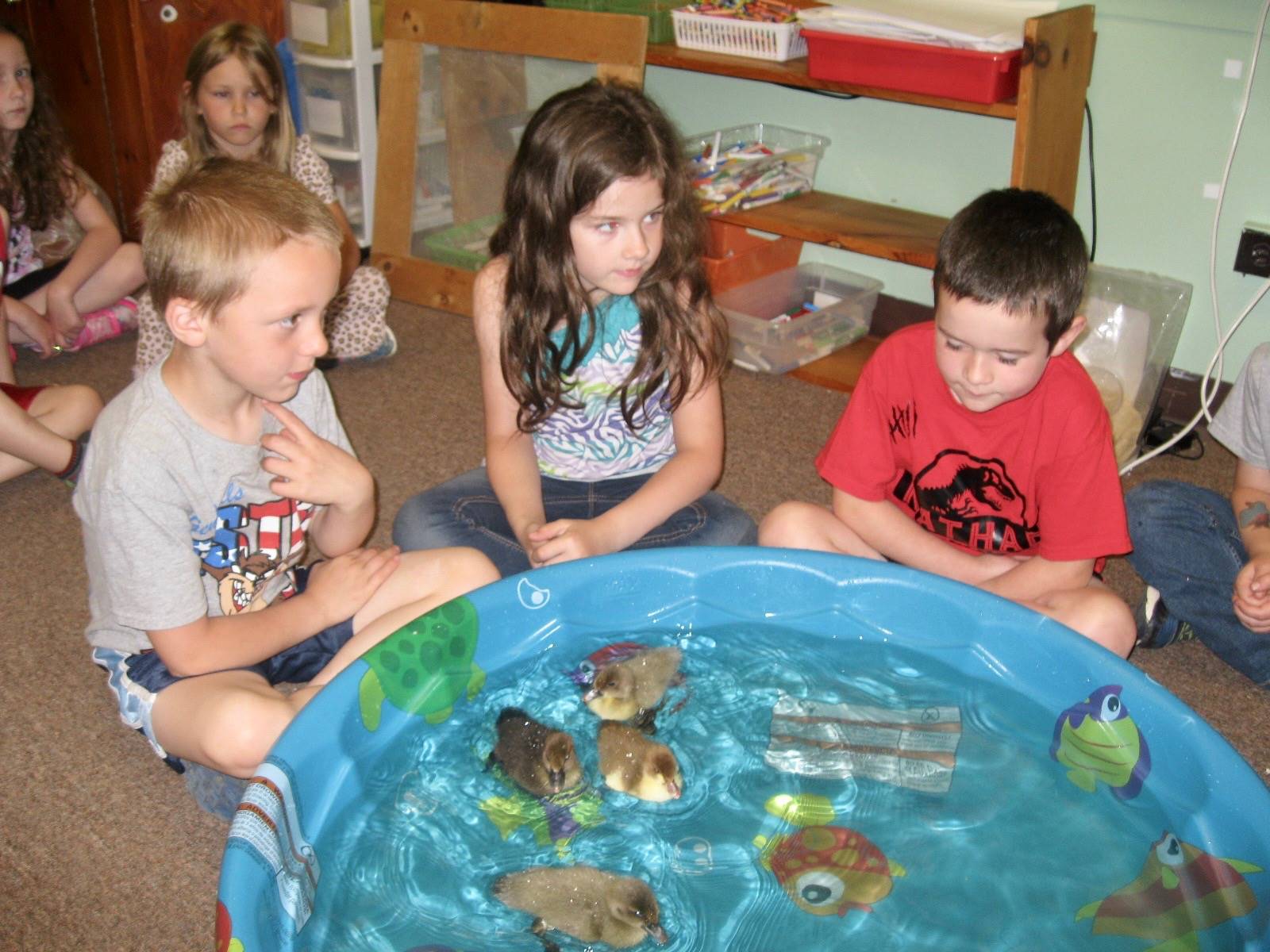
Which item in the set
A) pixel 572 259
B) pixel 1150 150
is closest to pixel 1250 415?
pixel 1150 150

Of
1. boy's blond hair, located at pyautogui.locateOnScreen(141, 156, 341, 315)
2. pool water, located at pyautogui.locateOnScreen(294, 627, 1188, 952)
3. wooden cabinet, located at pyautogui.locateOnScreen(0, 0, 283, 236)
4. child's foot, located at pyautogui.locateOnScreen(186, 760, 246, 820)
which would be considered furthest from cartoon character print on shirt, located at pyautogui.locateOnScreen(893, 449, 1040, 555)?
wooden cabinet, located at pyautogui.locateOnScreen(0, 0, 283, 236)

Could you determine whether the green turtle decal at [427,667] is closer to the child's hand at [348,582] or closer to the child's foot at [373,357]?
the child's hand at [348,582]

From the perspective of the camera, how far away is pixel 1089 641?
116 centimetres

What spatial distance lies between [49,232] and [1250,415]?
2229 mm

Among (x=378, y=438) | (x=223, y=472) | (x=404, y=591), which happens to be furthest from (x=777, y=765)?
(x=378, y=438)

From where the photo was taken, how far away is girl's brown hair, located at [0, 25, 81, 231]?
222cm

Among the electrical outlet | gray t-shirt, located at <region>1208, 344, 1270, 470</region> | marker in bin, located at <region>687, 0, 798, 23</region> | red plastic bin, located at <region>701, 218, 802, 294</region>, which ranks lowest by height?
red plastic bin, located at <region>701, 218, 802, 294</region>

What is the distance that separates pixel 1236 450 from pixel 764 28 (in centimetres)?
120

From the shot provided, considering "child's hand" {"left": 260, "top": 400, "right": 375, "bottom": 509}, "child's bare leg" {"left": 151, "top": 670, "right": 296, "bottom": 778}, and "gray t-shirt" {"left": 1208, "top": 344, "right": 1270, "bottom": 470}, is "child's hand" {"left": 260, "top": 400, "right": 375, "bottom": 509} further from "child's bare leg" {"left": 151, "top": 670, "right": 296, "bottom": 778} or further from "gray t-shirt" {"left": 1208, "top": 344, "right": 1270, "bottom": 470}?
"gray t-shirt" {"left": 1208, "top": 344, "right": 1270, "bottom": 470}

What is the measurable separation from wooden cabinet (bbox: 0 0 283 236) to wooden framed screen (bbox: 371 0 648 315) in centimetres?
36

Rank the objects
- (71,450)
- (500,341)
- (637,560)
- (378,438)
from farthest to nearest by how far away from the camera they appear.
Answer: (378,438)
(71,450)
(500,341)
(637,560)

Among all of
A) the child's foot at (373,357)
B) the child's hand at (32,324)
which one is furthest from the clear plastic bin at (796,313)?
the child's hand at (32,324)

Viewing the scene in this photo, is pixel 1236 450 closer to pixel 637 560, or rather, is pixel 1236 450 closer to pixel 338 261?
pixel 637 560

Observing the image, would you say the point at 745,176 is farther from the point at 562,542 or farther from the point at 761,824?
the point at 761,824
